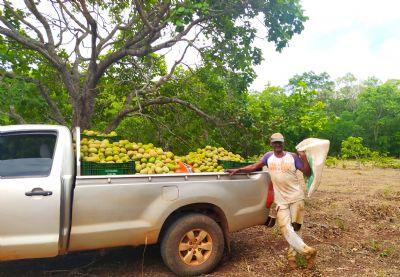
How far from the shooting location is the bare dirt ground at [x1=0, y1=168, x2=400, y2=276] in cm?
547

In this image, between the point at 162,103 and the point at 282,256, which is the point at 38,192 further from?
the point at 162,103

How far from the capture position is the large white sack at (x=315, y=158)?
221 inches

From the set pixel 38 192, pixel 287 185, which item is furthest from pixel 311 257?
pixel 38 192

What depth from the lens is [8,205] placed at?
436 centimetres

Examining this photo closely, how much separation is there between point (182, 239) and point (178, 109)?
20.9ft

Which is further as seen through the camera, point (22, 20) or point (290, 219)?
point (22, 20)

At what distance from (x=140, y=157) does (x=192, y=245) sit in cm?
139

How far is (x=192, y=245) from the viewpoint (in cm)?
533

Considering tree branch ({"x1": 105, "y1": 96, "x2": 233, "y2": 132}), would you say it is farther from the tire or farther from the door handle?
the door handle

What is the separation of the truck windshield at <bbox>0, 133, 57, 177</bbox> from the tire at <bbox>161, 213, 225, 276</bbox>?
1.73m

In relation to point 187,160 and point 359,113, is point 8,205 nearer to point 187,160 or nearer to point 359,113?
point 187,160

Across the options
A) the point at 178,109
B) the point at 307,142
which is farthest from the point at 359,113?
the point at 307,142

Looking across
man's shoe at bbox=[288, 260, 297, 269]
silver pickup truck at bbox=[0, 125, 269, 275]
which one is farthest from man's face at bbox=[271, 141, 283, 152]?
man's shoe at bbox=[288, 260, 297, 269]

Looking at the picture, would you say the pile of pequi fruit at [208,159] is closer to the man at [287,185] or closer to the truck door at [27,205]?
the man at [287,185]
